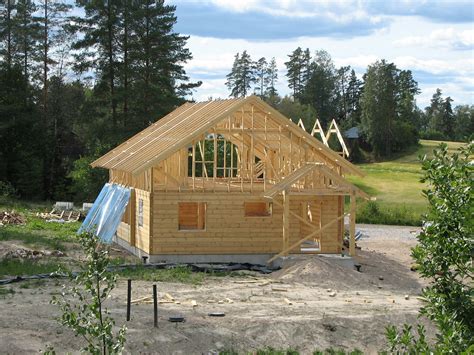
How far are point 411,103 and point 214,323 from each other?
7450 cm

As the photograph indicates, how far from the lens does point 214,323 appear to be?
15422 mm

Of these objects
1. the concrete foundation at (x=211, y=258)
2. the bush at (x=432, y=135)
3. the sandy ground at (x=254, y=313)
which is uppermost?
the bush at (x=432, y=135)

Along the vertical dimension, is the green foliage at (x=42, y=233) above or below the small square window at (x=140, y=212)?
below

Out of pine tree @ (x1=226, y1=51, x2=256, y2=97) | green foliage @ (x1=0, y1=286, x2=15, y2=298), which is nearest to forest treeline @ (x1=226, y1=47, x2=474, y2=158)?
pine tree @ (x1=226, y1=51, x2=256, y2=97)

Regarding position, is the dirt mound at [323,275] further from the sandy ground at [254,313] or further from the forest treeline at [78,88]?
the forest treeline at [78,88]

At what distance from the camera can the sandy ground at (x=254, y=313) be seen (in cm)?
1398

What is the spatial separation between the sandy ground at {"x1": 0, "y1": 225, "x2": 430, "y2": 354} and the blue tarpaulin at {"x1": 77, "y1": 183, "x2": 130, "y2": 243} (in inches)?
229

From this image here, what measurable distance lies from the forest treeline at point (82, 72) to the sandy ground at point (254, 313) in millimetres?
23464

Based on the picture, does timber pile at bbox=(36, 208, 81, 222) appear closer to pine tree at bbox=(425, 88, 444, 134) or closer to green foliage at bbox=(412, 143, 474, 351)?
green foliage at bbox=(412, 143, 474, 351)

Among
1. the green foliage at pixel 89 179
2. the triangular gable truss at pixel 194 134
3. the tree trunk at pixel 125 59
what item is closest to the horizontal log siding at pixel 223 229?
the triangular gable truss at pixel 194 134

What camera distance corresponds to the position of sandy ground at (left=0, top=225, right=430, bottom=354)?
45.9 ft

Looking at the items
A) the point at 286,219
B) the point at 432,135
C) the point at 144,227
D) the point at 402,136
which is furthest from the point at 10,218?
the point at 432,135

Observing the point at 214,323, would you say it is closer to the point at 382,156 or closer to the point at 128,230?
the point at 128,230

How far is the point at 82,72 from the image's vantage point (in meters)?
46.4
